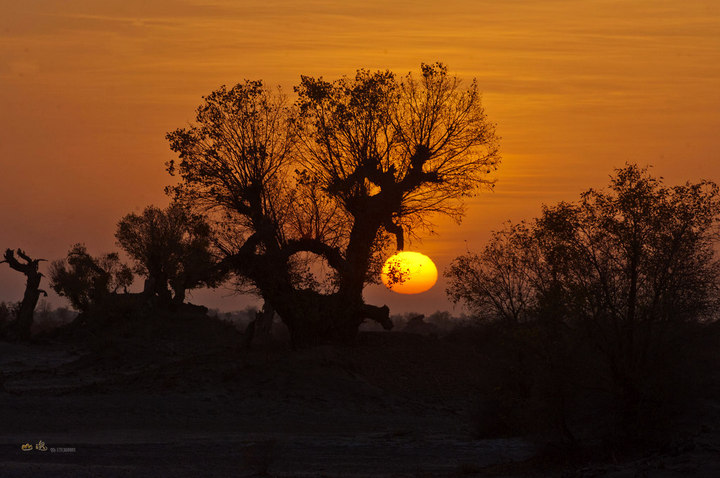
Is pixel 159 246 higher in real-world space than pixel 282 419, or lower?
higher

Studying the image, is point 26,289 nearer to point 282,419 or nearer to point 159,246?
point 159,246

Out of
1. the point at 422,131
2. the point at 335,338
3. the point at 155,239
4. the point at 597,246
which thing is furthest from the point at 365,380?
the point at 155,239

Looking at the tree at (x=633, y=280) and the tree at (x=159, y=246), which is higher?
the tree at (x=159, y=246)

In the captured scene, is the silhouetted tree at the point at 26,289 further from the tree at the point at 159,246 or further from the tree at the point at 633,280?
the tree at the point at 633,280

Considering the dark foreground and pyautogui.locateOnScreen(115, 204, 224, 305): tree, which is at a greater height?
pyautogui.locateOnScreen(115, 204, 224, 305): tree

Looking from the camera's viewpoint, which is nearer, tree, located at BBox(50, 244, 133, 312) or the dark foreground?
the dark foreground

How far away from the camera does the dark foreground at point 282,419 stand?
899 inches

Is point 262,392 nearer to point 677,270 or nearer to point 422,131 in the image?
point 422,131

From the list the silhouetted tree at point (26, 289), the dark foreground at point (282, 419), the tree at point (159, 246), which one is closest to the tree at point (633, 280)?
the dark foreground at point (282, 419)

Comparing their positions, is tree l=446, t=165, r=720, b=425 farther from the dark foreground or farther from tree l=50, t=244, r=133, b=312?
tree l=50, t=244, r=133, b=312

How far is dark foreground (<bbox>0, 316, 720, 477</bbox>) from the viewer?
74.9 ft

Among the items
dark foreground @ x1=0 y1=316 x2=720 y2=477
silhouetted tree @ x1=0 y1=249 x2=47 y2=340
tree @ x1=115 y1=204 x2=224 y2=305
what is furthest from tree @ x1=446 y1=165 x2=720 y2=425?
silhouetted tree @ x1=0 y1=249 x2=47 y2=340

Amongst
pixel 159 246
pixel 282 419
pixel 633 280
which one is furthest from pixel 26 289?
pixel 633 280

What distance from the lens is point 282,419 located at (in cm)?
3416
